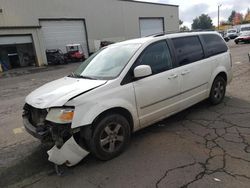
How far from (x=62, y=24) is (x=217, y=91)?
27046 mm

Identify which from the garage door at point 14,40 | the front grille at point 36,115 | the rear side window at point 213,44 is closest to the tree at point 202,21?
the garage door at point 14,40

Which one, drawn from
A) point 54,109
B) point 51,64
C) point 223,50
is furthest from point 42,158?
point 51,64

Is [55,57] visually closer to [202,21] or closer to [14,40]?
[14,40]

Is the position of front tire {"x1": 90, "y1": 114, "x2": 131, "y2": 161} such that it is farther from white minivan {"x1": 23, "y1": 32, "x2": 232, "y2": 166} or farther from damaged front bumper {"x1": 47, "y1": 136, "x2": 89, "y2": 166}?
damaged front bumper {"x1": 47, "y1": 136, "x2": 89, "y2": 166}

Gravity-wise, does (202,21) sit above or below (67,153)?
above

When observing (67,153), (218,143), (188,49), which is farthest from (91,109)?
(188,49)

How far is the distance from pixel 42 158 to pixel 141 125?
1.73m

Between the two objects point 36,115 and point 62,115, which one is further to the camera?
point 36,115

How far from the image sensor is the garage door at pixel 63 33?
2823cm

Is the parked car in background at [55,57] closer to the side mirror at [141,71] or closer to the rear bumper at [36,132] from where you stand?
the rear bumper at [36,132]

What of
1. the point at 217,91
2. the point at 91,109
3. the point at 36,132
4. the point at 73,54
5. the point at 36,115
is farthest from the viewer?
the point at 73,54

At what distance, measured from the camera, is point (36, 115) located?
3691 mm

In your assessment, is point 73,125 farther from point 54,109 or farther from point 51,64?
point 51,64

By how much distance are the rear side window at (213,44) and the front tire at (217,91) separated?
25.0 inches
